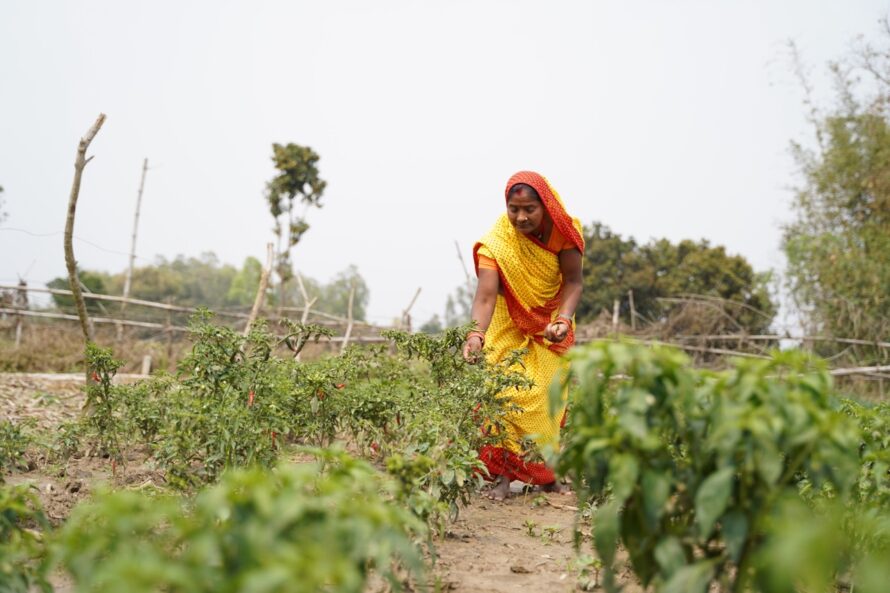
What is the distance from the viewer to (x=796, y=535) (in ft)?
3.93

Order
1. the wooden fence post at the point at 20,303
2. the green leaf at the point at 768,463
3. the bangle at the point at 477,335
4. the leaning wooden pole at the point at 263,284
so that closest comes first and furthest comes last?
the green leaf at the point at 768,463 < the bangle at the point at 477,335 < the leaning wooden pole at the point at 263,284 < the wooden fence post at the point at 20,303

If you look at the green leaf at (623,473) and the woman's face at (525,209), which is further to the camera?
the woman's face at (525,209)

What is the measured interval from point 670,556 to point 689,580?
0.07 meters

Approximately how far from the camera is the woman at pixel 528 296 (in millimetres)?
4715

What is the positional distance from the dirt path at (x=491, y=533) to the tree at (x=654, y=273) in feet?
64.1

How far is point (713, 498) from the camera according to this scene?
1580 millimetres

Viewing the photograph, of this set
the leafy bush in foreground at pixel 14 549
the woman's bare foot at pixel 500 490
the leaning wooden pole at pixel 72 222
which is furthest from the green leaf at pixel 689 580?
the leaning wooden pole at pixel 72 222

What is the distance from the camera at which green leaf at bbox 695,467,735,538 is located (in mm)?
1568

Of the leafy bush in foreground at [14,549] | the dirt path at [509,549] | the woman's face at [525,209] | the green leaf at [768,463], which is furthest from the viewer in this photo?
the woman's face at [525,209]

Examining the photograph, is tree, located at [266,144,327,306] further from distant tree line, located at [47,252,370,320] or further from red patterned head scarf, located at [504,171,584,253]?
red patterned head scarf, located at [504,171,584,253]

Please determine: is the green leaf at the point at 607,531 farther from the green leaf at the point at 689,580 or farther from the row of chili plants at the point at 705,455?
the green leaf at the point at 689,580

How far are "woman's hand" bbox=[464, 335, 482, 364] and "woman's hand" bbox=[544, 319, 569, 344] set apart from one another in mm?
411

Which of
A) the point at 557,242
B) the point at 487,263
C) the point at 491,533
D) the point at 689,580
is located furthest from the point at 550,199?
the point at 689,580

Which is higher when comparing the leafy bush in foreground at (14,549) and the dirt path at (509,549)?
the leafy bush in foreground at (14,549)
